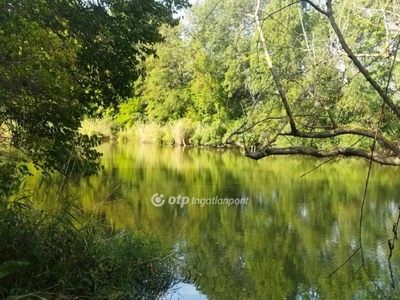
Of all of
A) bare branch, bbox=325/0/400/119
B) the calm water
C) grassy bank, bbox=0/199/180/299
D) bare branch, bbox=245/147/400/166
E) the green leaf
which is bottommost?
the calm water

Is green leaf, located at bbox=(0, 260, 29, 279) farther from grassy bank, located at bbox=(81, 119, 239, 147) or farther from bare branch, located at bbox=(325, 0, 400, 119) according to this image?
grassy bank, located at bbox=(81, 119, 239, 147)

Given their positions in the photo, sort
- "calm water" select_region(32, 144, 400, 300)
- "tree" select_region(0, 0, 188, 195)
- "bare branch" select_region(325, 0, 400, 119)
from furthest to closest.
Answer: "calm water" select_region(32, 144, 400, 300), "tree" select_region(0, 0, 188, 195), "bare branch" select_region(325, 0, 400, 119)

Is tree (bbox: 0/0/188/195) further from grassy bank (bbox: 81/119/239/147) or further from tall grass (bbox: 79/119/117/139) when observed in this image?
tall grass (bbox: 79/119/117/139)

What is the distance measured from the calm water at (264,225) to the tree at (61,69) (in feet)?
2.46

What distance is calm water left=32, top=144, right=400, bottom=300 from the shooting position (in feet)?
16.8

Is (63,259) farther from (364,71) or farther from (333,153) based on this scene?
(364,71)

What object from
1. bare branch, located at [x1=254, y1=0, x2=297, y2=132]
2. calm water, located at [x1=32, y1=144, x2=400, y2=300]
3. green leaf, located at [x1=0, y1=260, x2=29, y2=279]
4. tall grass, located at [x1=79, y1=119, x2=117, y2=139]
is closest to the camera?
bare branch, located at [x1=254, y1=0, x2=297, y2=132]

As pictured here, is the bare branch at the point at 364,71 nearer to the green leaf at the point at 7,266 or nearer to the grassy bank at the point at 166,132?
the green leaf at the point at 7,266

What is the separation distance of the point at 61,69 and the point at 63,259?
1.82 m

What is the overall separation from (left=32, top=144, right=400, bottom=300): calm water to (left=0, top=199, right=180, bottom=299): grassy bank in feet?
1.15

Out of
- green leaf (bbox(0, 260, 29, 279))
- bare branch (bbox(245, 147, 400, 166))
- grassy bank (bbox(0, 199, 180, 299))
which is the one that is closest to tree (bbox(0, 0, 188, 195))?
grassy bank (bbox(0, 199, 180, 299))

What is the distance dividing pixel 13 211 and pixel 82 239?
0.58 m

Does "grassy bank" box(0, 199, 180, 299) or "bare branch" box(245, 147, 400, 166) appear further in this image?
"grassy bank" box(0, 199, 180, 299)

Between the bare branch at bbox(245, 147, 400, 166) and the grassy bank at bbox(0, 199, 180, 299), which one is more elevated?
the bare branch at bbox(245, 147, 400, 166)
